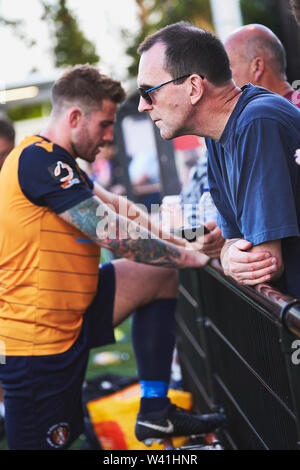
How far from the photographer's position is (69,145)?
10.0 ft

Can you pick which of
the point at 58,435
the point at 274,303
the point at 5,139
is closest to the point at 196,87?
the point at 274,303

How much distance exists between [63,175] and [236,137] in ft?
3.39

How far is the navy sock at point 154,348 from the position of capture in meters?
3.02

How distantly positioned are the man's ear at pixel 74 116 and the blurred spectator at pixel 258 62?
3.20 ft

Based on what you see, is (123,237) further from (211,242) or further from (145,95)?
(145,95)

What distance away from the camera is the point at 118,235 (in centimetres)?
281

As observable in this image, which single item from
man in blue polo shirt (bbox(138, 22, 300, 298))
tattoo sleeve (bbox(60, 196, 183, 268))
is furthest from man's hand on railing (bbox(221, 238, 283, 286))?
tattoo sleeve (bbox(60, 196, 183, 268))

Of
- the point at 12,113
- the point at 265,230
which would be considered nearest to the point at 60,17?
the point at 12,113

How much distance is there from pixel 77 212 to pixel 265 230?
115cm

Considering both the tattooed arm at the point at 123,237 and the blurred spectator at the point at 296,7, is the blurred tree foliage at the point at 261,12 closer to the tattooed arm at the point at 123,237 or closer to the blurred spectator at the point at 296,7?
the tattooed arm at the point at 123,237

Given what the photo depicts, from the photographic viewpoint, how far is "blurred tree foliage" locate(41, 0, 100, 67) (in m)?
22.4

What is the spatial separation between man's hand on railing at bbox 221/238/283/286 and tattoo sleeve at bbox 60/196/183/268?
0.75 m

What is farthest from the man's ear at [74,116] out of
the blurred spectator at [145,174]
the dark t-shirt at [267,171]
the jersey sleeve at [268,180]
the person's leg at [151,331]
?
the blurred spectator at [145,174]

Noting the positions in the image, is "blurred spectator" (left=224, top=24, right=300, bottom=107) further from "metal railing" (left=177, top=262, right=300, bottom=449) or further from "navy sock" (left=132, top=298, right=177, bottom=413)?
"navy sock" (left=132, top=298, right=177, bottom=413)
